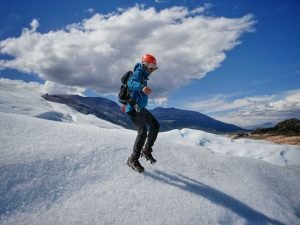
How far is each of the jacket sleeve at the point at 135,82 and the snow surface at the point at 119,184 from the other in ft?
5.89

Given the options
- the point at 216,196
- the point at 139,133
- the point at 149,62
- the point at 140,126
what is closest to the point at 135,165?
the point at 139,133

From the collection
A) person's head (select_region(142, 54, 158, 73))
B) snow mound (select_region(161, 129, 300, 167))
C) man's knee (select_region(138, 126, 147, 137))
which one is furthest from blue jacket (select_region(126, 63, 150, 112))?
snow mound (select_region(161, 129, 300, 167))

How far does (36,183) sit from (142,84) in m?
2.86

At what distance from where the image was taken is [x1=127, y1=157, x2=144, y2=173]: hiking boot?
6118 millimetres

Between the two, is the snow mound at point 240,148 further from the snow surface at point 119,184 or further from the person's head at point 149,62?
the person's head at point 149,62

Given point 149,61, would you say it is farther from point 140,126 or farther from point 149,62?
point 140,126

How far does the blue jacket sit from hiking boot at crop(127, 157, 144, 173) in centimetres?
117

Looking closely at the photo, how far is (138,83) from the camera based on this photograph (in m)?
5.93

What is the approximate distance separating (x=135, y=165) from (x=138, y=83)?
6.02 ft

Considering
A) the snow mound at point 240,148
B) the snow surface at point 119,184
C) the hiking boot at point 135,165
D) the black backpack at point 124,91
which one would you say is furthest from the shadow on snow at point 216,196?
the snow mound at point 240,148

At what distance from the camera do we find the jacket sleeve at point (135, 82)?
589 cm

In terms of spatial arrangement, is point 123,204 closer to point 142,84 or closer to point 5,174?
point 5,174

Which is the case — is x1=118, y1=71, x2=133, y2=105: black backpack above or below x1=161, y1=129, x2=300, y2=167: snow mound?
above

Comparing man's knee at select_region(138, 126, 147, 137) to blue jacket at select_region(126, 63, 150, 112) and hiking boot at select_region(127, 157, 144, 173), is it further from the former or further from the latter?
hiking boot at select_region(127, 157, 144, 173)
